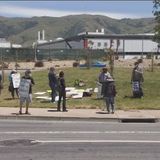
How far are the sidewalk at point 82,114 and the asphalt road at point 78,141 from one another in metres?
1.37

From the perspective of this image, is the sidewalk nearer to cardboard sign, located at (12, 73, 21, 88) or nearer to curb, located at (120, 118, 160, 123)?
curb, located at (120, 118, 160, 123)

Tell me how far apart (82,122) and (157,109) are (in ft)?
17.3

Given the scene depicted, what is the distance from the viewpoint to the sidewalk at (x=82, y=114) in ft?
66.6

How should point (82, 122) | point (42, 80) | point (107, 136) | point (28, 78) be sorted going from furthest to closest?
1. point (42, 80)
2. point (28, 78)
3. point (82, 122)
4. point (107, 136)

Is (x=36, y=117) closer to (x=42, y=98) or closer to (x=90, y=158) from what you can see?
(x=42, y=98)

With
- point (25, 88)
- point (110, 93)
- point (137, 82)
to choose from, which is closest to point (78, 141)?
point (25, 88)

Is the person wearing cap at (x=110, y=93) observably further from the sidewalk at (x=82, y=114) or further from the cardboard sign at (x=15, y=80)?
the cardboard sign at (x=15, y=80)

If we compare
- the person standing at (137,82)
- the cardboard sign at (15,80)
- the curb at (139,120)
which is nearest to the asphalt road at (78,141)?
the curb at (139,120)

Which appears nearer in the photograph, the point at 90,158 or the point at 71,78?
the point at 90,158

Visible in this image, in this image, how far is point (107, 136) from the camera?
14.6m

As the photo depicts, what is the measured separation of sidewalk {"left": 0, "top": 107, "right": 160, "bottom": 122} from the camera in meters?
20.3

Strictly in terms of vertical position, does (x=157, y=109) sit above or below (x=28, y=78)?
below

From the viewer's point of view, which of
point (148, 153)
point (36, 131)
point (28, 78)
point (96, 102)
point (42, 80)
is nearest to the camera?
point (148, 153)

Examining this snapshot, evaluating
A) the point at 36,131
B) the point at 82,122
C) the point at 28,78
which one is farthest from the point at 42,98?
the point at 36,131
